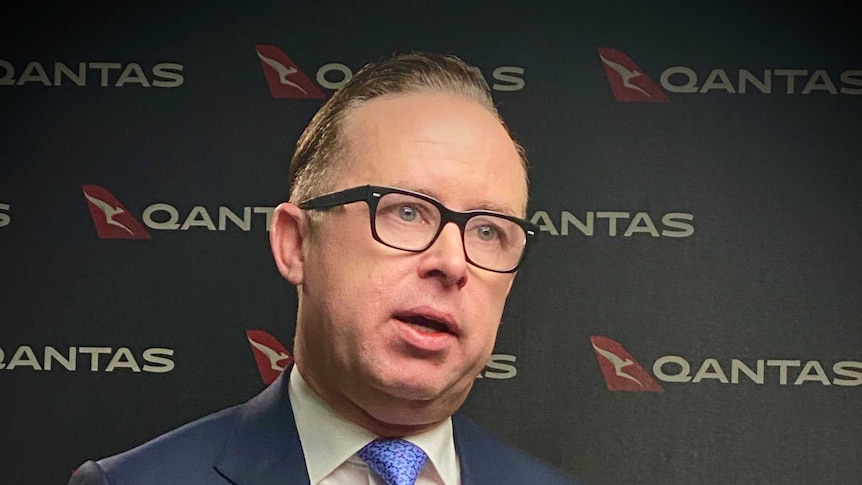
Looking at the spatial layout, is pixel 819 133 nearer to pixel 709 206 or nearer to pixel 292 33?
pixel 709 206

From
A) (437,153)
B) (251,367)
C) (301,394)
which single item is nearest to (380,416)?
(301,394)

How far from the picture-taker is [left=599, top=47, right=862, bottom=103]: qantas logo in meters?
2.58

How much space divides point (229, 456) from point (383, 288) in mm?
345

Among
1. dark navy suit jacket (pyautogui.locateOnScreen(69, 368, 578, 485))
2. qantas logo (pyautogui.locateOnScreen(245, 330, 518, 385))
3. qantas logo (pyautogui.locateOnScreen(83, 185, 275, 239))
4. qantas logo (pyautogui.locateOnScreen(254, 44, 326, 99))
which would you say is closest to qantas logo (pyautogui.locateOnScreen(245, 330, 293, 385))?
qantas logo (pyautogui.locateOnScreen(245, 330, 518, 385))

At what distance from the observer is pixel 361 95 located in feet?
6.26

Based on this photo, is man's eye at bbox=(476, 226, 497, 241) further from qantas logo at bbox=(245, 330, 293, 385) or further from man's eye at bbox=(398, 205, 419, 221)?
qantas logo at bbox=(245, 330, 293, 385)

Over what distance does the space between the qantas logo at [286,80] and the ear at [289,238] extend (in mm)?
717

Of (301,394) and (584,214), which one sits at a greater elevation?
(584,214)

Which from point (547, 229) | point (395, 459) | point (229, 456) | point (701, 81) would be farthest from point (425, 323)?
point (701, 81)

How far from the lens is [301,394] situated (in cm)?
191

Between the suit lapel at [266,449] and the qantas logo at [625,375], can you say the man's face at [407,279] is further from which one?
the qantas logo at [625,375]

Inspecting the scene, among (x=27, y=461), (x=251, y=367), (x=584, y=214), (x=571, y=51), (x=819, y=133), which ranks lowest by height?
(x=27, y=461)

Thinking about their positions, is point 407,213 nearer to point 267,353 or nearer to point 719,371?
point 267,353

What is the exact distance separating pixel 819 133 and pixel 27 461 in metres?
1.70
